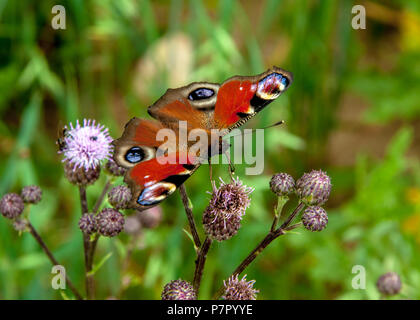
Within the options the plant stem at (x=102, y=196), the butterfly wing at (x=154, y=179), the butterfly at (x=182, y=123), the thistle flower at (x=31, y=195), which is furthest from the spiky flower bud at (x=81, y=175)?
the butterfly wing at (x=154, y=179)

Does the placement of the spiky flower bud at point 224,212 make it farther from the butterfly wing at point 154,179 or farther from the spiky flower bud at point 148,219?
the spiky flower bud at point 148,219

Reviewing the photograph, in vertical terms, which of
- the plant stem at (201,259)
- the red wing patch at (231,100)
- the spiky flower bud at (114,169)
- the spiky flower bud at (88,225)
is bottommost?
the plant stem at (201,259)

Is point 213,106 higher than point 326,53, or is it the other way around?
point 326,53

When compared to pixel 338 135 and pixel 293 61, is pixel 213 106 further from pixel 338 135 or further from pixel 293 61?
pixel 338 135

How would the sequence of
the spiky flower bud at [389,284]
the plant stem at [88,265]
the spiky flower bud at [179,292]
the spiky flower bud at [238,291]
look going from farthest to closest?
1. the spiky flower bud at [389,284]
2. the plant stem at [88,265]
3. the spiky flower bud at [238,291]
4. the spiky flower bud at [179,292]

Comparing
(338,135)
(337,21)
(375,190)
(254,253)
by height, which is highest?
(337,21)

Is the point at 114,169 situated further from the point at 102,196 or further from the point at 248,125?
the point at 248,125

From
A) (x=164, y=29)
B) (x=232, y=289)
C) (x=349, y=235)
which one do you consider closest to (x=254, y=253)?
(x=232, y=289)
